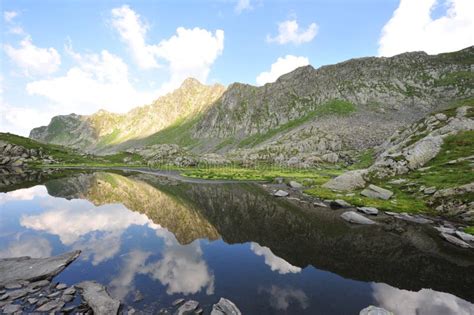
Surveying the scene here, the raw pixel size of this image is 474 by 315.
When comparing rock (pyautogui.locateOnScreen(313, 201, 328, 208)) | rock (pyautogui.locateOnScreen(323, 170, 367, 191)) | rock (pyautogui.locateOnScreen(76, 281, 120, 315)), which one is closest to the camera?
rock (pyautogui.locateOnScreen(76, 281, 120, 315))

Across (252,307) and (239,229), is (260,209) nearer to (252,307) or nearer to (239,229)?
(239,229)

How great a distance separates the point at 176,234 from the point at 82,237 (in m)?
14.8

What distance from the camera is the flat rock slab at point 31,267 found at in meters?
25.6

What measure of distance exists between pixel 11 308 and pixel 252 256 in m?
24.7

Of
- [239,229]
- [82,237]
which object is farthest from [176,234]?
[82,237]

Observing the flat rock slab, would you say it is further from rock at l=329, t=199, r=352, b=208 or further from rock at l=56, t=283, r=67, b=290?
rock at l=329, t=199, r=352, b=208

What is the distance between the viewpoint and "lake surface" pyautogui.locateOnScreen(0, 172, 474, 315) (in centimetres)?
2392

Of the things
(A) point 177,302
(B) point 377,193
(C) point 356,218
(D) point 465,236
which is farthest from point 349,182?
(A) point 177,302

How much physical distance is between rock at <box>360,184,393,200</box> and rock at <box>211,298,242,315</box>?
2134 inches

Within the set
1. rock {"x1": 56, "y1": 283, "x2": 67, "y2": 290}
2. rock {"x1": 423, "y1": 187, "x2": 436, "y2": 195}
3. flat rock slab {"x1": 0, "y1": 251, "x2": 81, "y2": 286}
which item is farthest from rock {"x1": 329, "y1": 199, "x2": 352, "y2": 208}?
rock {"x1": 56, "y1": 283, "x2": 67, "y2": 290}

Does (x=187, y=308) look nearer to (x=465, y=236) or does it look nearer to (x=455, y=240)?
(x=455, y=240)

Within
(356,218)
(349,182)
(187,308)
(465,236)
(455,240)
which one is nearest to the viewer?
(187,308)

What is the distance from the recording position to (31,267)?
27.8m

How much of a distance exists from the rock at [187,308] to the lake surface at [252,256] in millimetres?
955
